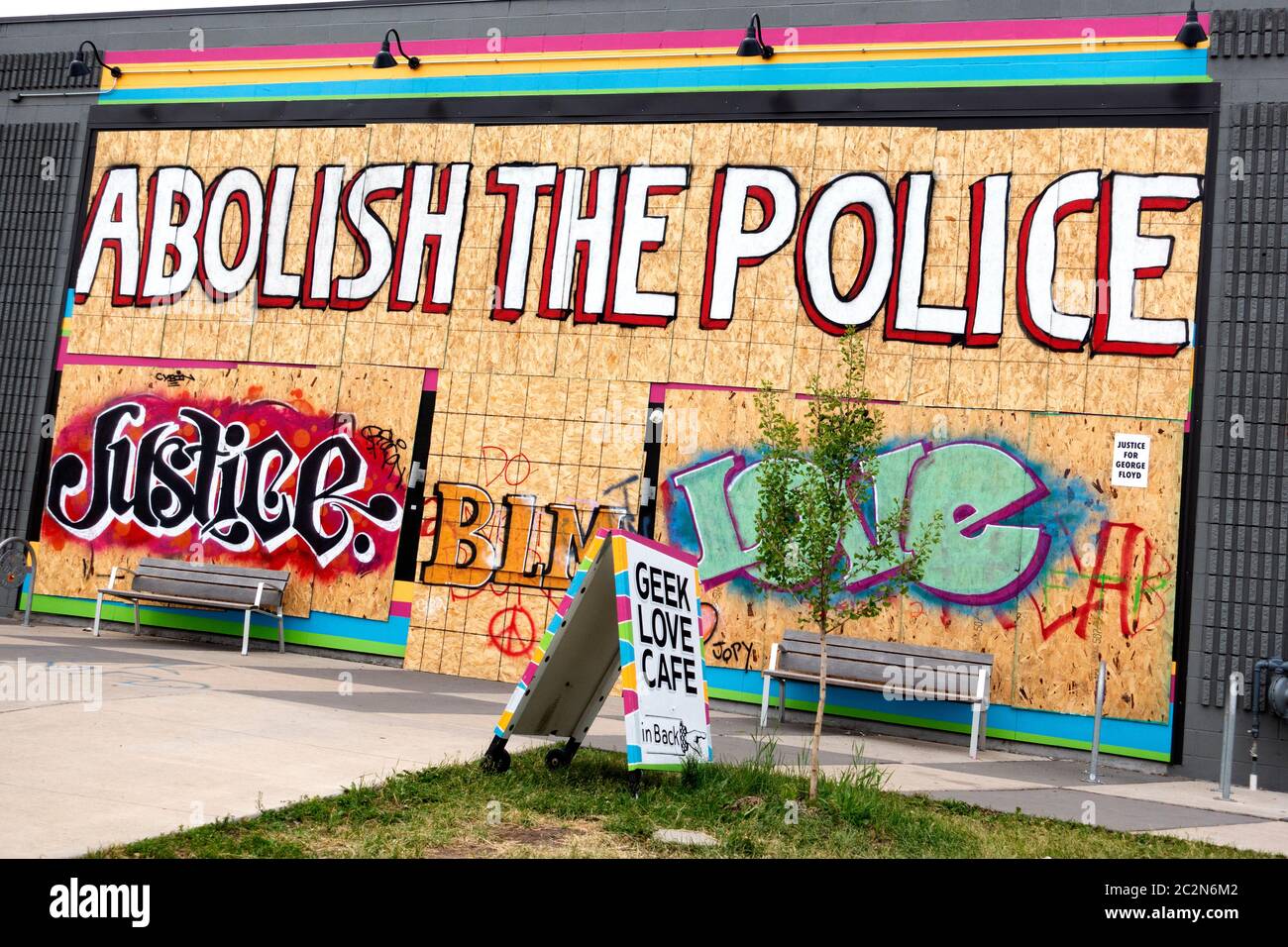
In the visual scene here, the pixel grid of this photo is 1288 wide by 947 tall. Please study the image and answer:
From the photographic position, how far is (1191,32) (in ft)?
41.4

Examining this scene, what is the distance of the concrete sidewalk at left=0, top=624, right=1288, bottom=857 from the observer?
21.5 ft

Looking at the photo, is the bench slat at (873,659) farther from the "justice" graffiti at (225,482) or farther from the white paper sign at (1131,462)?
the "justice" graffiti at (225,482)

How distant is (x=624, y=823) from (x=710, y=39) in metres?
10.8

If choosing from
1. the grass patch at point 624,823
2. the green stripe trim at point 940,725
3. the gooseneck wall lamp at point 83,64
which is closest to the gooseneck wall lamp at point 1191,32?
the green stripe trim at point 940,725

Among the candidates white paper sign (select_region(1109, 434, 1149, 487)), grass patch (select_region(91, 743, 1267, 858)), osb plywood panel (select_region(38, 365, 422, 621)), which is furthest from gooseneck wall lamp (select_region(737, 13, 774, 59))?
grass patch (select_region(91, 743, 1267, 858))

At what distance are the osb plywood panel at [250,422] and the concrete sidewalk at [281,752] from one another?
1131mm

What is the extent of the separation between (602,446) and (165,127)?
8.19 meters

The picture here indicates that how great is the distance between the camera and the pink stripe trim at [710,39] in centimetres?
1319

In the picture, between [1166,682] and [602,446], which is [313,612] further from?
[1166,682]

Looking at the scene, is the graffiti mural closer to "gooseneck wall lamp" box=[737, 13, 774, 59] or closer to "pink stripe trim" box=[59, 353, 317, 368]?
"pink stripe trim" box=[59, 353, 317, 368]

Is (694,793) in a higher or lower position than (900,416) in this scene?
lower

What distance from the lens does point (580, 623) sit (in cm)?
802
